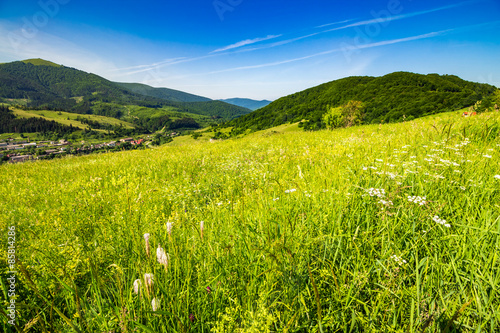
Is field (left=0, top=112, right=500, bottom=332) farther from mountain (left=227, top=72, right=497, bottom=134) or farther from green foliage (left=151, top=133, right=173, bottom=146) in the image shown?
mountain (left=227, top=72, right=497, bottom=134)

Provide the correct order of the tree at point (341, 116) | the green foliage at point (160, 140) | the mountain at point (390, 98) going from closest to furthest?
the green foliage at point (160, 140)
the tree at point (341, 116)
the mountain at point (390, 98)

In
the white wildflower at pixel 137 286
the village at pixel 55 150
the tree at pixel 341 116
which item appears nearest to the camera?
the white wildflower at pixel 137 286

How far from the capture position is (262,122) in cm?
18100

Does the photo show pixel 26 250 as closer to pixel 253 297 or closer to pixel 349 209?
pixel 253 297

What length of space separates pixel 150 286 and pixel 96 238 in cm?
187

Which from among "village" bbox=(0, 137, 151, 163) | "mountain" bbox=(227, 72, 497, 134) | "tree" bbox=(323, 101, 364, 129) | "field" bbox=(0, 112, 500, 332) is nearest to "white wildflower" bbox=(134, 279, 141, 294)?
"field" bbox=(0, 112, 500, 332)

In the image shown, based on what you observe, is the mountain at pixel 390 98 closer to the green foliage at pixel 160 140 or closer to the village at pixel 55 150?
the green foliage at pixel 160 140

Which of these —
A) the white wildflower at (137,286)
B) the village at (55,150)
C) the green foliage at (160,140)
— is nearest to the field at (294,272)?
the white wildflower at (137,286)

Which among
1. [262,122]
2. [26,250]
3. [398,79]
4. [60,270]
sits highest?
[398,79]

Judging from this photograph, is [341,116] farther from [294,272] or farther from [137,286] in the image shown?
[137,286]

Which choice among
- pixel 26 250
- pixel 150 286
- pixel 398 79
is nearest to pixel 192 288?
pixel 150 286

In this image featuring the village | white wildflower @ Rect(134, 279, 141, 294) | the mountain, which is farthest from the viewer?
the mountain

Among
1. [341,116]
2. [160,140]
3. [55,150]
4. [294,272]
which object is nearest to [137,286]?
[294,272]

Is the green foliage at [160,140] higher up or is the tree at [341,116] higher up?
the tree at [341,116]
